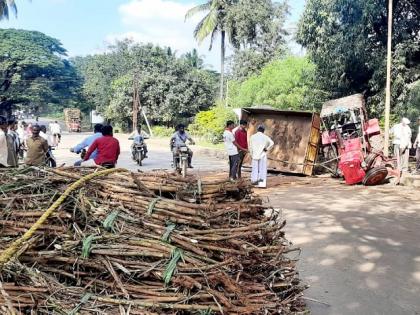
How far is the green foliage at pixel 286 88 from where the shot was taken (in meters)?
21.7

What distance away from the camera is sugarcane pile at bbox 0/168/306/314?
246 cm

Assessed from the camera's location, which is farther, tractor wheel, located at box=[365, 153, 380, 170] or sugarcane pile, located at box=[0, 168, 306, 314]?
tractor wheel, located at box=[365, 153, 380, 170]

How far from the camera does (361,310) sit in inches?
170

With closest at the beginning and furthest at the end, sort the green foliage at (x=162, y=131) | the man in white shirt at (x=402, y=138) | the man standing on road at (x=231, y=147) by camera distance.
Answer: the man standing on road at (x=231, y=147)
the man in white shirt at (x=402, y=138)
the green foliage at (x=162, y=131)

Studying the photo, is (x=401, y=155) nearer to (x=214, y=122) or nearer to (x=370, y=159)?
(x=370, y=159)

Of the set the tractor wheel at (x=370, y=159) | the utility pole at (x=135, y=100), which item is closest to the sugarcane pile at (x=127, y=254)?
the tractor wheel at (x=370, y=159)

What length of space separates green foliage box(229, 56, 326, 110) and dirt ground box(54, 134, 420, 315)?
10.7 m

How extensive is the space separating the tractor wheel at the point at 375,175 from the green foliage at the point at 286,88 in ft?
29.8

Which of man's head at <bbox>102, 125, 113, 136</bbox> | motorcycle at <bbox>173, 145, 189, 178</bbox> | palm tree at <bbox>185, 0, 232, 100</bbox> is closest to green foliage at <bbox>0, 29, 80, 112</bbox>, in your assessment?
palm tree at <bbox>185, 0, 232, 100</bbox>

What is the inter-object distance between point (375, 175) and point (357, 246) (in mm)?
5934

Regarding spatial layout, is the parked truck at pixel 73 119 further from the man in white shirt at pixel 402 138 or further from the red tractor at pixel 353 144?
the man in white shirt at pixel 402 138

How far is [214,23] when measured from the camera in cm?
3431

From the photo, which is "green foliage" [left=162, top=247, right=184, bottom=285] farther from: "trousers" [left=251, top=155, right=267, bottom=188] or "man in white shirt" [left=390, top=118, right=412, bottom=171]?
"man in white shirt" [left=390, top=118, right=412, bottom=171]

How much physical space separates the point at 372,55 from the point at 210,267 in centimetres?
1673
